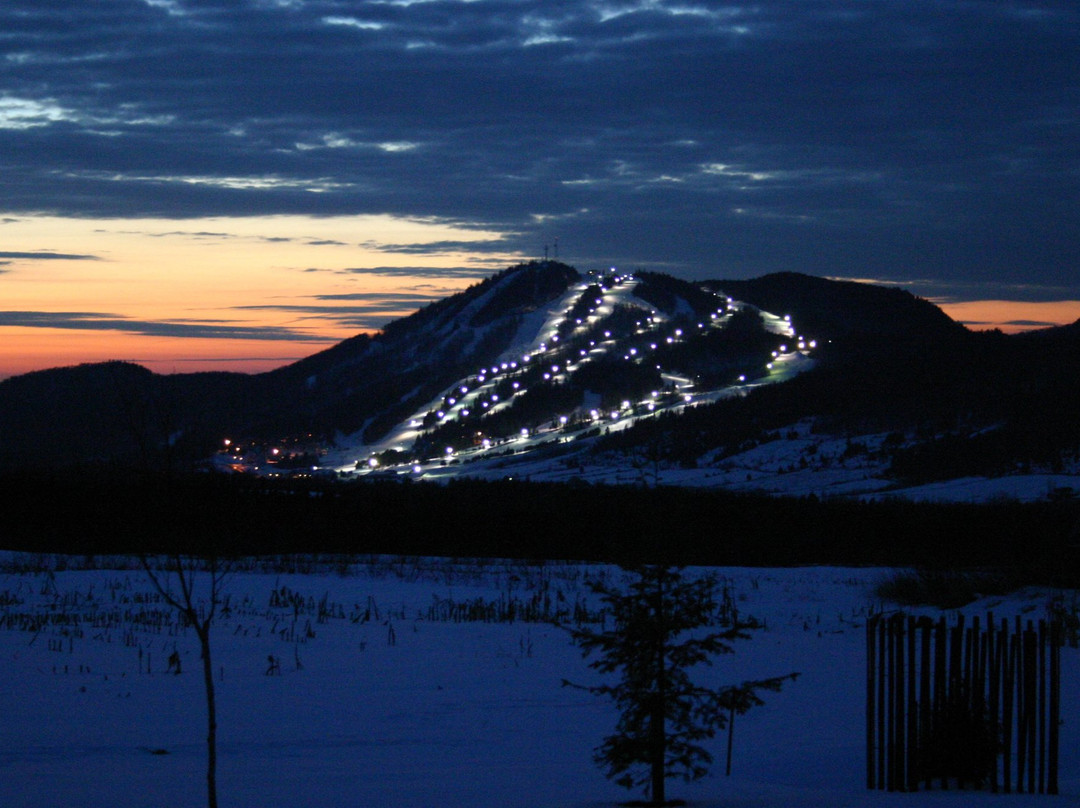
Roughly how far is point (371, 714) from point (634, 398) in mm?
84646

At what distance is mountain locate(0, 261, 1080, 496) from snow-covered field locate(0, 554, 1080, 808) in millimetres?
4383

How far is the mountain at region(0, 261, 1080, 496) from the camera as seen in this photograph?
64312mm

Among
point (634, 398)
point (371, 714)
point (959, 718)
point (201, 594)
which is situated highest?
point (634, 398)

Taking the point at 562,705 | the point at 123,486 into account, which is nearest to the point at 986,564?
the point at 562,705

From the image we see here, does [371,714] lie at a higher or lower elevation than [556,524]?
higher

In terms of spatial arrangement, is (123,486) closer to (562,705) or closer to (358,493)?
(358,493)

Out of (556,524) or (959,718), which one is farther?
(556,524)

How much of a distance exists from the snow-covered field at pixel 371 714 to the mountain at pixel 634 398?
4.38m

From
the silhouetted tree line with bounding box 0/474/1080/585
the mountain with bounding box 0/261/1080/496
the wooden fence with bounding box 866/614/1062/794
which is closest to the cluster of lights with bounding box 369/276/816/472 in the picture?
the mountain with bounding box 0/261/1080/496

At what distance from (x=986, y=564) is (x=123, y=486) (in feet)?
105

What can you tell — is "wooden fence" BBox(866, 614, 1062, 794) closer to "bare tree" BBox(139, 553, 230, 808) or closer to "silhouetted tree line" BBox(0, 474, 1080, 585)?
"bare tree" BBox(139, 553, 230, 808)

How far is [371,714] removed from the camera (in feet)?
34.9

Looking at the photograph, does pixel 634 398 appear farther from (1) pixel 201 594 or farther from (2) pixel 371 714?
(2) pixel 371 714

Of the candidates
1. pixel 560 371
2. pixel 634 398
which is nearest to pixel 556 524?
pixel 634 398
